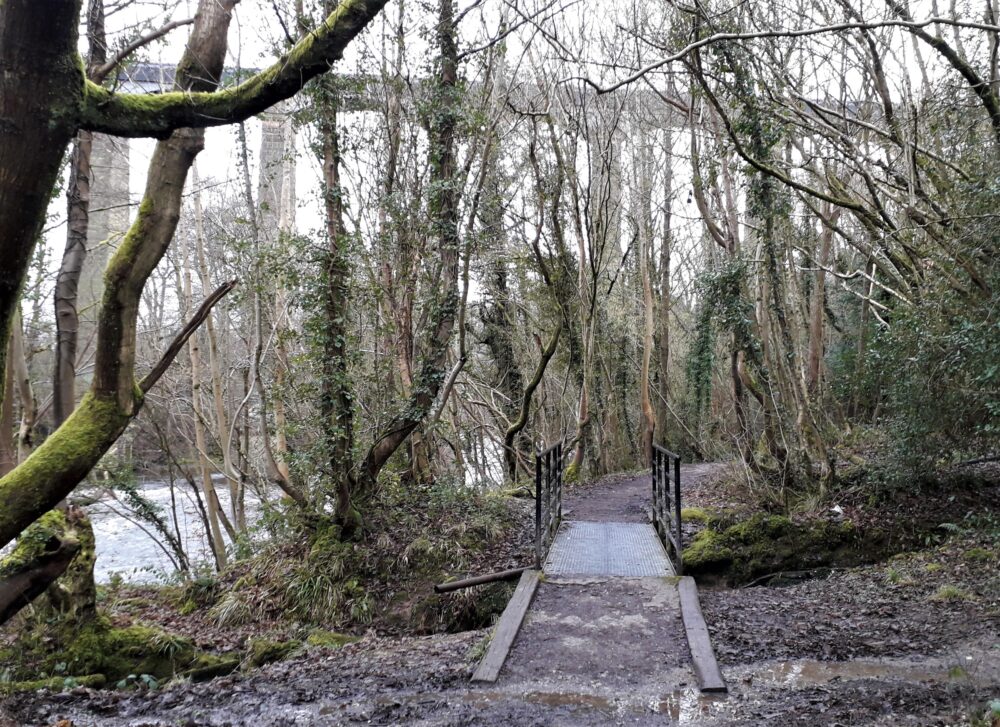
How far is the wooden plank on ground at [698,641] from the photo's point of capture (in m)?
3.91

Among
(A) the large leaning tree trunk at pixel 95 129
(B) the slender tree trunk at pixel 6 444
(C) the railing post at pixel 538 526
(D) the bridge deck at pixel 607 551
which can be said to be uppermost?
(A) the large leaning tree trunk at pixel 95 129

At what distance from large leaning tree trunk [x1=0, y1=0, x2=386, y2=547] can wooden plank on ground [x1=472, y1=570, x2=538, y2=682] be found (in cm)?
269

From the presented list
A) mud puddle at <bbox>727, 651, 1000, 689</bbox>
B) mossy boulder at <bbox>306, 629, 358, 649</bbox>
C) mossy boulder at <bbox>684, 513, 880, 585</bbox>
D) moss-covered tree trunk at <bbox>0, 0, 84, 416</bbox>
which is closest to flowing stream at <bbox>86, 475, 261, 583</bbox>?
mossy boulder at <bbox>306, 629, 358, 649</bbox>

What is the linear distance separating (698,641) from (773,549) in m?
3.70

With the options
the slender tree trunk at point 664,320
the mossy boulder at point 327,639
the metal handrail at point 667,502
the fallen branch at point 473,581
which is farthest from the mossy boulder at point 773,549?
the slender tree trunk at point 664,320

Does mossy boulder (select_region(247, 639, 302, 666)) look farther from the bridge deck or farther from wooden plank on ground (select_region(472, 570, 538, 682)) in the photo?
the bridge deck

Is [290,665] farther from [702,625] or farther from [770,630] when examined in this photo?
[770,630]

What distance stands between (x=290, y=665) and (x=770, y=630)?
151 inches

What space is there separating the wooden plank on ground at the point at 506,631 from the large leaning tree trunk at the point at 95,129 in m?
2.69

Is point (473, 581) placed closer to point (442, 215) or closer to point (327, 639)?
point (327, 639)

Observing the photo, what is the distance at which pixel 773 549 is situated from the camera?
7734 millimetres

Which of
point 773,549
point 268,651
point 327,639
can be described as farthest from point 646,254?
point 268,651

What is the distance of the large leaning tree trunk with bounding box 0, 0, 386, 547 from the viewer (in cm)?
292

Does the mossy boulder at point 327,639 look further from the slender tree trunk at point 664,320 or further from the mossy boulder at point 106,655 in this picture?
the slender tree trunk at point 664,320
